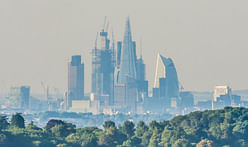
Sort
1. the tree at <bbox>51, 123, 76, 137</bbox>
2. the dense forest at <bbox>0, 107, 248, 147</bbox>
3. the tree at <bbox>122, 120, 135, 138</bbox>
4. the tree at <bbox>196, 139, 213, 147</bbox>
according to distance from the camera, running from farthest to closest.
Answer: the tree at <bbox>122, 120, 135, 138</bbox>, the tree at <bbox>51, 123, 76, 137</bbox>, the tree at <bbox>196, 139, 213, 147</bbox>, the dense forest at <bbox>0, 107, 248, 147</bbox>

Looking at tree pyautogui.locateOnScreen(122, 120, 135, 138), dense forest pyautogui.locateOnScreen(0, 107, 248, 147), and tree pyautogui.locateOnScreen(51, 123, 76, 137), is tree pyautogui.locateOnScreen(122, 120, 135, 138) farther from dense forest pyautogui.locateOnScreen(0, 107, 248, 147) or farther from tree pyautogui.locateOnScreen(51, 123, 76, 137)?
tree pyautogui.locateOnScreen(51, 123, 76, 137)

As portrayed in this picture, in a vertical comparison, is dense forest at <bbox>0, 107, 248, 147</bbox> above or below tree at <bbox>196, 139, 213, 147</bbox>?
above

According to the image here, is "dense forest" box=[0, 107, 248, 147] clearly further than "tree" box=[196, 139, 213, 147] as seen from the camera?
No

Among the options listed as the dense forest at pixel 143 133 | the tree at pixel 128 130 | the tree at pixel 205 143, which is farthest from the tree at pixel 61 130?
the tree at pixel 205 143

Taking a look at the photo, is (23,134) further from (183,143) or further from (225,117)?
(225,117)

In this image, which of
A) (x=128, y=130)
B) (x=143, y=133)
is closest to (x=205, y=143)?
(x=143, y=133)

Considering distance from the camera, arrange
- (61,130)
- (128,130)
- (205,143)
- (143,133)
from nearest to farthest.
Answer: (205,143), (61,130), (143,133), (128,130)

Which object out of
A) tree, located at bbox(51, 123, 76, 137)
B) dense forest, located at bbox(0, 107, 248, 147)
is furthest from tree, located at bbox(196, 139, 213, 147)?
tree, located at bbox(51, 123, 76, 137)

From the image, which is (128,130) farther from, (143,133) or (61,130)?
(61,130)

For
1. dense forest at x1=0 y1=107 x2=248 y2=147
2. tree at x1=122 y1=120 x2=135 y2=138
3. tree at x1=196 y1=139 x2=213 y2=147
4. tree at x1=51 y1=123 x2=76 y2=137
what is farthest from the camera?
tree at x1=122 y1=120 x2=135 y2=138
